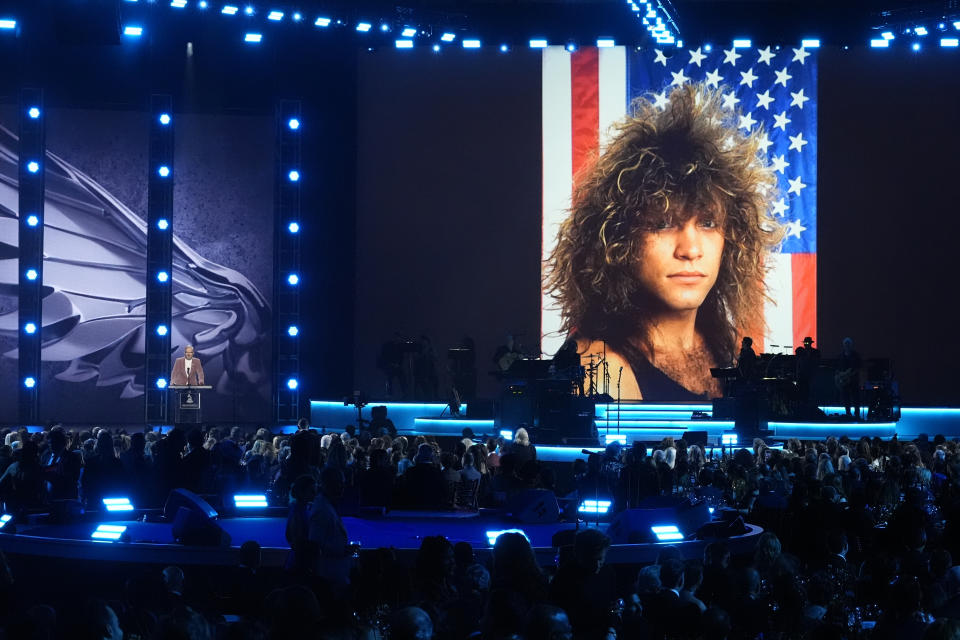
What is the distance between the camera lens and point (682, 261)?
21953 millimetres

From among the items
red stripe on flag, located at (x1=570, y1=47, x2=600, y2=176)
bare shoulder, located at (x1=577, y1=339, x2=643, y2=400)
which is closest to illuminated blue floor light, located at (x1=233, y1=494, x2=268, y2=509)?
bare shoulder, located at (x1=577, y1=339, x2=643, y2=400)

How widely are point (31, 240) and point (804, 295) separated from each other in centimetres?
1400

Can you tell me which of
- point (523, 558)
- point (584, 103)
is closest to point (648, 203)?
point (584, 103)

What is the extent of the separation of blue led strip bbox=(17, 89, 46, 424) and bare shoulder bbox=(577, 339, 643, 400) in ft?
31.8

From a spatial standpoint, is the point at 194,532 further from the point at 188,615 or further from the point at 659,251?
the point at 659,251

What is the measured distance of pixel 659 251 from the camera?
22.0 m

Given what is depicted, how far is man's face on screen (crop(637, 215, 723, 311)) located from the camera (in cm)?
2192

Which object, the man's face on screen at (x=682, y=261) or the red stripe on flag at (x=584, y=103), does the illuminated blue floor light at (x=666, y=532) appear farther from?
the red stripe on flag at (x=584, y=103)

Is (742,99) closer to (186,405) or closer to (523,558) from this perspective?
(186,405)

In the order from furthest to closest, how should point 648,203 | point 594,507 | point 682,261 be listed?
point 648,203
point 682,261
point 594,507

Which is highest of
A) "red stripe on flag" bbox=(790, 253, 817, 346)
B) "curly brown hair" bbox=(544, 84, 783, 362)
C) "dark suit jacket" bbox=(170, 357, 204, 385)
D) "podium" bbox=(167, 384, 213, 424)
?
"curly brown hair" bbox=(544, 84, 783, 362)

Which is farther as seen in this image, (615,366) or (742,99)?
(742,99)

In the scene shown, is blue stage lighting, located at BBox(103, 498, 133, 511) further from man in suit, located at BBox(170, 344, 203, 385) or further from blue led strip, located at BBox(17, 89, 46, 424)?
blue led strip, located at BBox(17, 89, 46, 424)

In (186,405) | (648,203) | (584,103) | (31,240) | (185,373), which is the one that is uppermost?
(584,103)
